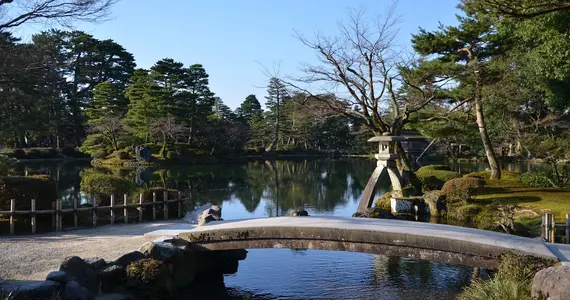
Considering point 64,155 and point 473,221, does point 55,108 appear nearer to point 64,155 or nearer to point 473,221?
point 64,155

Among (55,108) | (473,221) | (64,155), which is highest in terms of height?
(55,108)

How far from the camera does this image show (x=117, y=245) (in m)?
7.75

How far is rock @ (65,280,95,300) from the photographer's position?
527 centimetres

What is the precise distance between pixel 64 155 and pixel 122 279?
40.1m

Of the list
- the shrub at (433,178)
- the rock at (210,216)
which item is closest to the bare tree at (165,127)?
the shrub at (433,178)

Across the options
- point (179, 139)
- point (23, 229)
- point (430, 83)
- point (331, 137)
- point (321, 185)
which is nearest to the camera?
point (23, 229)

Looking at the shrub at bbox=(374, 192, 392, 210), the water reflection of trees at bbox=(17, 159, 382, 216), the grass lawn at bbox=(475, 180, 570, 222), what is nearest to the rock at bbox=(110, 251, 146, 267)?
the water reflection of trees at bbox=(17, 159, 382, 216)

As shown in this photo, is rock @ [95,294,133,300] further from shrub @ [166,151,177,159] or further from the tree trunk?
shrub @ [166,151,177,159]

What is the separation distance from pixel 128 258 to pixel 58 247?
84.6 inches

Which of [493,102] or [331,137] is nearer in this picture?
[493,102]

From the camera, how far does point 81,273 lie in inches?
229

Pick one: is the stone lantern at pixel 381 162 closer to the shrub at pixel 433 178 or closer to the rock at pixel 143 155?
the shrub at pixel 433 178

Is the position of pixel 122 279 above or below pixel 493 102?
below

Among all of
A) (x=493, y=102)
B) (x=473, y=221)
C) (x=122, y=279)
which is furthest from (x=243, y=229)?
(x=493, y=102)
